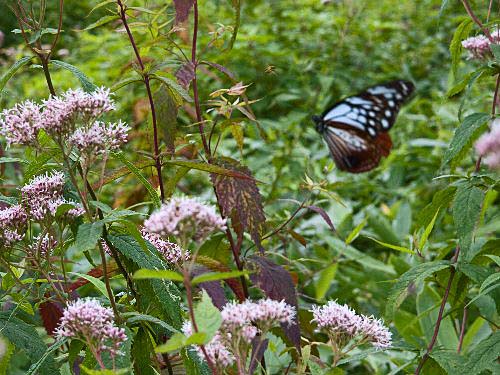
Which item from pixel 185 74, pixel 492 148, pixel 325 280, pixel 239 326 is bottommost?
pixel 325 280

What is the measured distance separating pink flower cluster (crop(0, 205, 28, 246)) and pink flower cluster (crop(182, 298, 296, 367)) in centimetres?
34

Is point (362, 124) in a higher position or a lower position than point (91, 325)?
higher

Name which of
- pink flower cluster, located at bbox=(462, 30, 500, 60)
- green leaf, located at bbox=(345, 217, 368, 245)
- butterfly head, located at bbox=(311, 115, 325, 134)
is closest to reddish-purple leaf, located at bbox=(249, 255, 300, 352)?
green leaf, located at bbox=(345, 217, 368, 245)

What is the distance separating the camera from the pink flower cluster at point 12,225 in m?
1.14

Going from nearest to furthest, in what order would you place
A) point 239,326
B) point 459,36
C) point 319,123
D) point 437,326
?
point 239,326
point 437,326
point 459,36
point 319,123

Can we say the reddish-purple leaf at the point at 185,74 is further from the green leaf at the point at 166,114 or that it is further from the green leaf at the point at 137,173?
the green leaf at the point at 137,173

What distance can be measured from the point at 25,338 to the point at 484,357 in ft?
2.61

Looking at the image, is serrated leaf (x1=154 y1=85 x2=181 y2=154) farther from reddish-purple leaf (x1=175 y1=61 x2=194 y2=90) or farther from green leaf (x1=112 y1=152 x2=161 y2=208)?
green leaf (x1=112 y1=152 x2=161 y2=208)

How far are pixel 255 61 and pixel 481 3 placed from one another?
250 cm

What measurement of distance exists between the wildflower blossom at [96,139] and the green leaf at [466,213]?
2.32 feet

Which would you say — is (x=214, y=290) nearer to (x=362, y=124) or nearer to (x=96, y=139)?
(x=96, y=139)

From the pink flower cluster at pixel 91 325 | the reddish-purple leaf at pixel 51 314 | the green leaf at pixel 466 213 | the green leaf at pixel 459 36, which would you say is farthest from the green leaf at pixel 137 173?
the green leaf at pixel 459 36

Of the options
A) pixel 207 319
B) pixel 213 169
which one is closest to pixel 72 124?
pixel 213 169

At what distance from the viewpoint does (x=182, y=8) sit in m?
1.35
